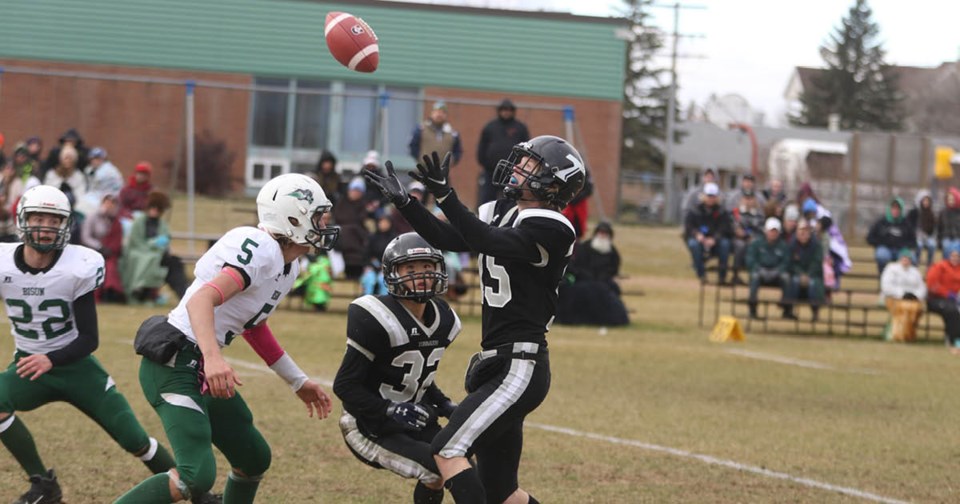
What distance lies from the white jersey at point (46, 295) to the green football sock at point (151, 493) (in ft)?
5.25

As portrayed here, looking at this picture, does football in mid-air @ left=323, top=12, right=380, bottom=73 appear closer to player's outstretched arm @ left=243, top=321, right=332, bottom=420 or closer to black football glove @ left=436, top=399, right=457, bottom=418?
player's outstretched arm @ left=243, top=321, right=332, bottom=420

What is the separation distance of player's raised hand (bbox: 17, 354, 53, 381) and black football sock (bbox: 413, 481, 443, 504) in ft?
6.69

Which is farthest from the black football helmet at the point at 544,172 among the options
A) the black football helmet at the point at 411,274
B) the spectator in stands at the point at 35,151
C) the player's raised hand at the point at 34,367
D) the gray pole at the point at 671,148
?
the gray pole at the point at 671,148

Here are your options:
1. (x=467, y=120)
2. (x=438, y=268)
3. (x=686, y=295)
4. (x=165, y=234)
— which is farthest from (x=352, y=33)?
(x=686, y=295)

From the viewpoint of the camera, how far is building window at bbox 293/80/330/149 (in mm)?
21906

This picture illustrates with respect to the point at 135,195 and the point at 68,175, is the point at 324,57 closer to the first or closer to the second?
the point at 135,195

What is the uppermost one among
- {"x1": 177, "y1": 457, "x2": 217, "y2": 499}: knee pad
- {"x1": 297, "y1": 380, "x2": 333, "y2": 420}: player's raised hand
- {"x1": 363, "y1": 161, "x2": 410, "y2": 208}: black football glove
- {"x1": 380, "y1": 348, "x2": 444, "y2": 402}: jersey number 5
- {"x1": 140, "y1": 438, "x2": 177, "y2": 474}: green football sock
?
{"x1": 363, "y1": 161, "x2": 410, "y2": 208}: black football glove

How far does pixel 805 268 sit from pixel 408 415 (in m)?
14.0

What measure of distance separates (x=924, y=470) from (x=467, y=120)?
14978 millimetres

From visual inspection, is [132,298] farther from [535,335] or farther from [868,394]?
[535,335]

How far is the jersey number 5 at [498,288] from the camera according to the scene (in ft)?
17.0

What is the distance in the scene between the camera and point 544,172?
525 cm

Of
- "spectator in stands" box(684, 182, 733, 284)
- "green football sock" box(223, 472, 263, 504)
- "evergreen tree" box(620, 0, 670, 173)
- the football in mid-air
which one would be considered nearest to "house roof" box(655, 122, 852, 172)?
"evergreen tree" box(620, 0, 670, 173)

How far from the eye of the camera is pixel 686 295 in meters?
25.1
